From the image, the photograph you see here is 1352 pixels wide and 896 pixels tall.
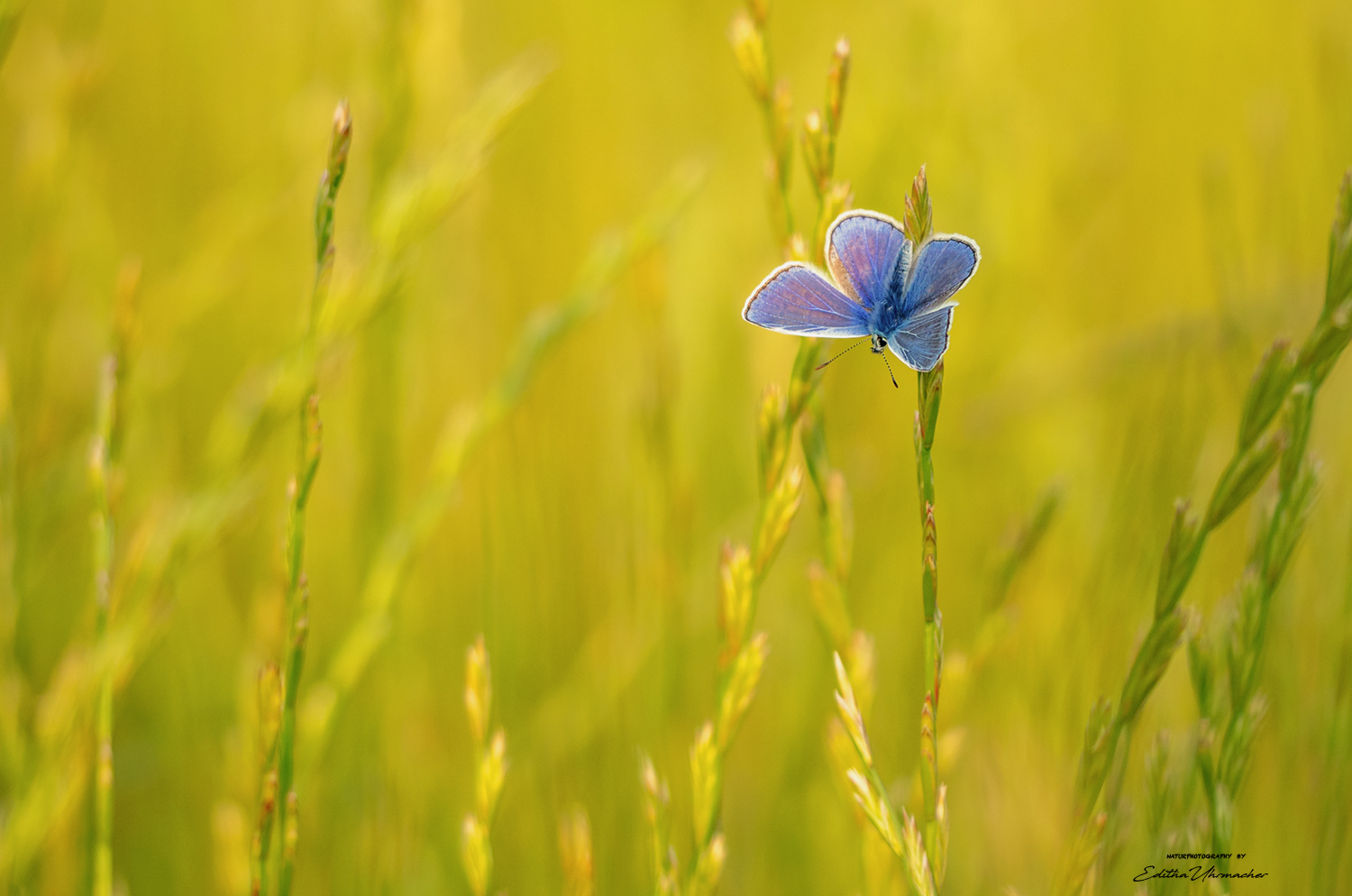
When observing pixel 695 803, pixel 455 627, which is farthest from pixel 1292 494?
pixel 455 627

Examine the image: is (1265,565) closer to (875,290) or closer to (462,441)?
(875,290)

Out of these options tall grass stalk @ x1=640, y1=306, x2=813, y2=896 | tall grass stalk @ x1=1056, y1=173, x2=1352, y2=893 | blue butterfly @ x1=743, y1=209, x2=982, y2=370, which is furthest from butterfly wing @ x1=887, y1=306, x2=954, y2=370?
tall grass stalk @ x1=1056, y1=173, x2=1352, y2=893

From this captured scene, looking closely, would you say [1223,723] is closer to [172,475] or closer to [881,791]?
[881,791]

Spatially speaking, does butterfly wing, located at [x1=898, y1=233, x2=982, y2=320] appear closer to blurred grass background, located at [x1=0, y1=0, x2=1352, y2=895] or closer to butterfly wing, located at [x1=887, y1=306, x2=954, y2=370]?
butterfly wing, located at [x1=887, y1=306, x2=954, y2=370]

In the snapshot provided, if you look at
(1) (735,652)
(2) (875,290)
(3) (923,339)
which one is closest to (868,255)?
(2) (875,290)

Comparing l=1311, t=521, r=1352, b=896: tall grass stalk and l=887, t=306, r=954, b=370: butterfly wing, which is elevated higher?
l=887, t=306, r=954, b=370: butterfly wing

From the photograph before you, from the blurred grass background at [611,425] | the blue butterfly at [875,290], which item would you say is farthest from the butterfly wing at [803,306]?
the blurred grass background at [611,425]

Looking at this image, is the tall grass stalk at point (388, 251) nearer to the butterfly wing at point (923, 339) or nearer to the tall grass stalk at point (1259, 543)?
the butterfly wing at point (923, 339)
